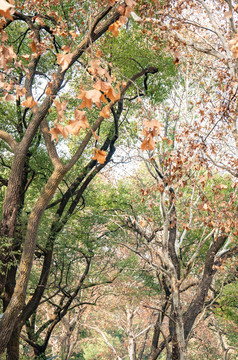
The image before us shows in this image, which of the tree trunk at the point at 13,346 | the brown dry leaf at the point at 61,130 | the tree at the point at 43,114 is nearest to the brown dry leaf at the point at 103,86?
the tree at the point at 43,114

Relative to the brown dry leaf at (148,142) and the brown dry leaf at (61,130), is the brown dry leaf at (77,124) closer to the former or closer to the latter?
the brown dry leaf at (61,130)

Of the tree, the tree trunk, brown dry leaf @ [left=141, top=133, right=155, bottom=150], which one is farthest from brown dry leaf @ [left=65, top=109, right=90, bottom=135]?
the tree trunk

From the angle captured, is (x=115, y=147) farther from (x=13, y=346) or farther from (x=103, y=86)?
(x=103, y=86)

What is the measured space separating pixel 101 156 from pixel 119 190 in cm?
1073

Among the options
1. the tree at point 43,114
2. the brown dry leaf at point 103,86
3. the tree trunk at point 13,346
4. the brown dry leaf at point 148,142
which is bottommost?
the tree trunk at point 13,346

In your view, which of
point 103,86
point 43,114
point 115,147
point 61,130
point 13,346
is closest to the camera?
point 103,86

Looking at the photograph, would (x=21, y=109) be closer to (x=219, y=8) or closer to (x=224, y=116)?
(x=219, y=8)

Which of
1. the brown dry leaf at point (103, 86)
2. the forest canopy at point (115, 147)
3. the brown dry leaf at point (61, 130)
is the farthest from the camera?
the forest canopy at point (115, 147)

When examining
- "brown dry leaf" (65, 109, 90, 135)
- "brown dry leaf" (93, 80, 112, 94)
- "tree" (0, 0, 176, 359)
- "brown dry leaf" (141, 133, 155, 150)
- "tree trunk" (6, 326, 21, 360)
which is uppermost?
"tree" (0, 0, 176, 359)

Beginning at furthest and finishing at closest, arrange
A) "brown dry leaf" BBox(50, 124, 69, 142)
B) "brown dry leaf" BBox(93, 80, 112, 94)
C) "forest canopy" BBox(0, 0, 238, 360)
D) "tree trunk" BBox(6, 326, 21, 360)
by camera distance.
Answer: "tree trunk" BBox(6, 326, 21, 360)
"forest canopy" BBox(0, 0, 238, 360)
"brown dry leaf" BBox(50, 124, 69, 142)
"brown dry leaf" BBox(93, 80, 112, 94)

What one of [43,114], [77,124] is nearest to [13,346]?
[43,114]

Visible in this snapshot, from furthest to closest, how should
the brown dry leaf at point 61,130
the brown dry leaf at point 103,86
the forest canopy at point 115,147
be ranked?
the forest canopy at point 115,147, the brown dry leaf at point 61,130, the brown dry leaf at point 103,86

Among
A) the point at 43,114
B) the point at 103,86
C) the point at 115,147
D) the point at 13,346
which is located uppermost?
the point at 115,147

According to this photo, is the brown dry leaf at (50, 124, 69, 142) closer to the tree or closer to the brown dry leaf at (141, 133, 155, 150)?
the tree
